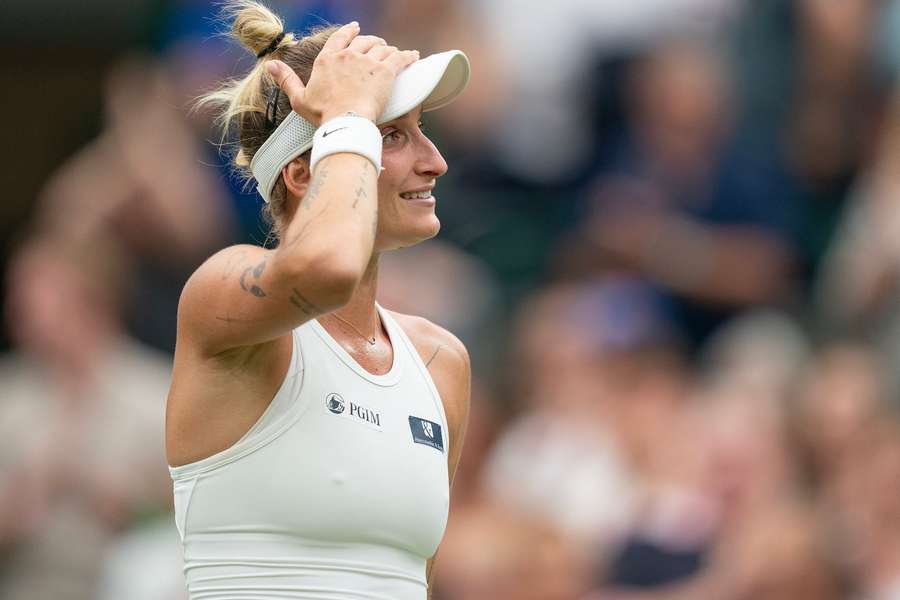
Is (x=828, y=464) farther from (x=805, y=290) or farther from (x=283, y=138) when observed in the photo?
(x=283, y=138)

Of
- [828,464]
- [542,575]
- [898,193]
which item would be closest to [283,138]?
[542,575]

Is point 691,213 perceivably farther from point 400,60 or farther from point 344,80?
point 344,80

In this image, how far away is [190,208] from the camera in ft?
26.5

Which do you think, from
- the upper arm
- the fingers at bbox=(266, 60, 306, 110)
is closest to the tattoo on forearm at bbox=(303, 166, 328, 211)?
the upper arm

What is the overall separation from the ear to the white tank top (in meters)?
0.33

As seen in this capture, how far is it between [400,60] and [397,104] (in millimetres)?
99

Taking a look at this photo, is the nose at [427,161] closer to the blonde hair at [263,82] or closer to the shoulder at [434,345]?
the blonde hair at [263,82]

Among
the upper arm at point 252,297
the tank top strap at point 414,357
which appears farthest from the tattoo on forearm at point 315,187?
the tank top strap at point 414,357

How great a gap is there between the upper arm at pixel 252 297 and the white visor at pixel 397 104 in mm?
352

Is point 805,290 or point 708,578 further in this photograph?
point 805,290

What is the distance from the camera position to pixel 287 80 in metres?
3.36

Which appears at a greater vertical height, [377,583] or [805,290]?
[377,583]

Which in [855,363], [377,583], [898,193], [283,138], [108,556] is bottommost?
[108,556]

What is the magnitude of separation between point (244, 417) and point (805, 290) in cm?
514
